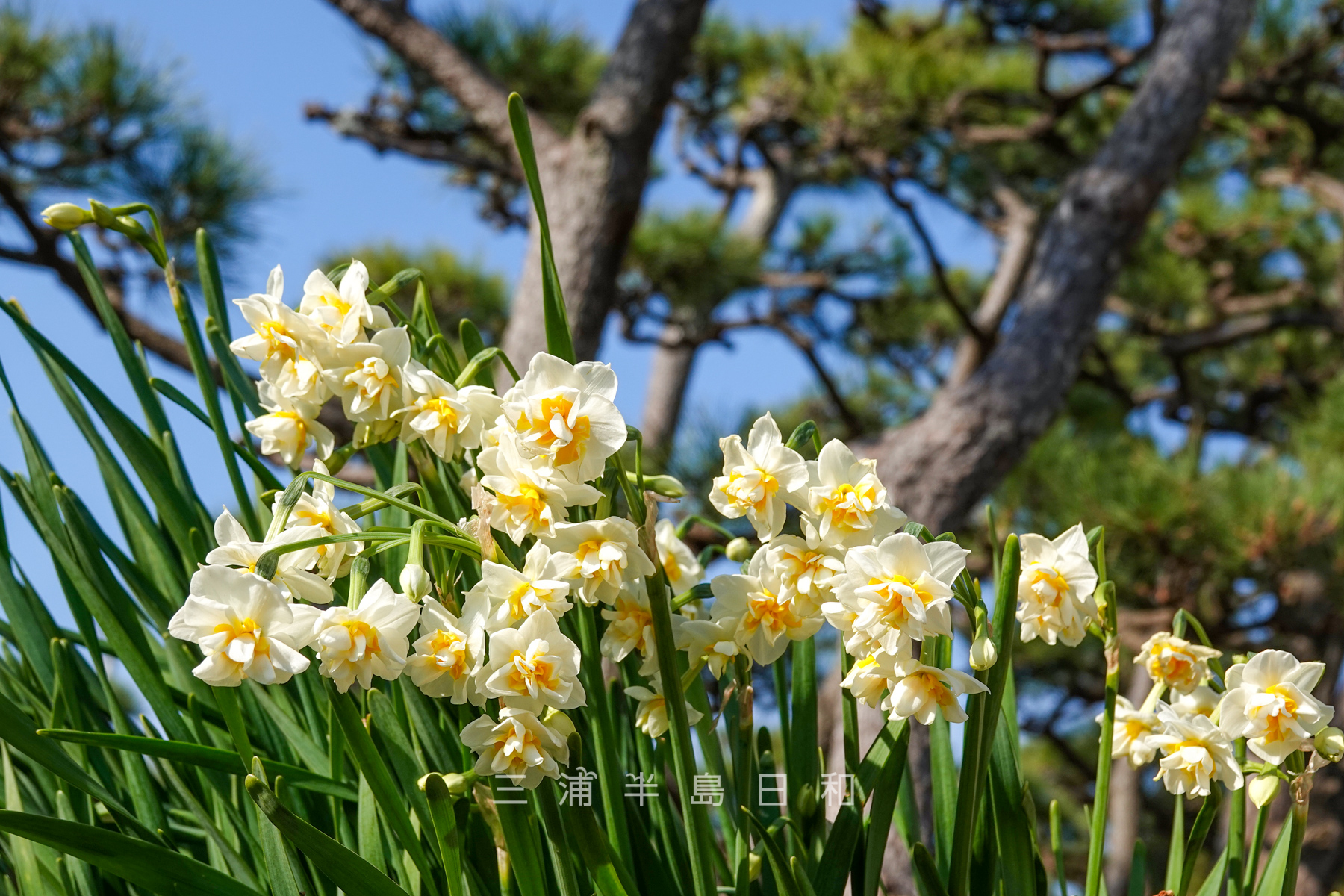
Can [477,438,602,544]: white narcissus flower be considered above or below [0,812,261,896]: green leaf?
above

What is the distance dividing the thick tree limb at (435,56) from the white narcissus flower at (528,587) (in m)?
1.75

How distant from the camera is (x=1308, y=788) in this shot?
21.0 inches

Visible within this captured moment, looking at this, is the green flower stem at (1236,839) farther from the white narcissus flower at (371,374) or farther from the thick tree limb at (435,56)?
the thick tree limb at (435,56)

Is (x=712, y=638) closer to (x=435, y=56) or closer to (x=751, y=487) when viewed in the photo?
(x=751, y=487)

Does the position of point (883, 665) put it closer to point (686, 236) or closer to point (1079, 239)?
point (1079, 239)

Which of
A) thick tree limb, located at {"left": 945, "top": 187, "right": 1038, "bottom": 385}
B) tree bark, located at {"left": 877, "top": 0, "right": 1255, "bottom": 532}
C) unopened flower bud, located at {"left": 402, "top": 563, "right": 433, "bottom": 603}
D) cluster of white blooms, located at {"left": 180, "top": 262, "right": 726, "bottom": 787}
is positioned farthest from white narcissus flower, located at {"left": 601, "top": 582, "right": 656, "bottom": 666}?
thick tree limb, located at {"left": 945, "top": 187, "right": 1038, "bottom": 385}

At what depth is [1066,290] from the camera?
1954mm

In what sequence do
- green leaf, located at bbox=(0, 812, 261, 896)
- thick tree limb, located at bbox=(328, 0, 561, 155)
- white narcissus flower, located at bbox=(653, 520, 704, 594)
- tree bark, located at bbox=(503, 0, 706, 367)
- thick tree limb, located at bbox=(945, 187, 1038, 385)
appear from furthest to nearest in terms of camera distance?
thick tree limb, located at bbox=(945, 187, 1038, 385) < thick tree limb, located at bbox=(328, 0, 561, 155) < tree bark, located at bbox=(503, 0, 706, 367) < white narcissus flower, located at bbox=(653, 520, 704, 594) < green leaf, located at bbox=(0, 812, 261, 896)

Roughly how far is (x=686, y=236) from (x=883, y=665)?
244cm

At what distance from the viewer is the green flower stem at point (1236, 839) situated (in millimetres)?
571

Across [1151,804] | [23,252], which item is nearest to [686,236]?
[23,252]

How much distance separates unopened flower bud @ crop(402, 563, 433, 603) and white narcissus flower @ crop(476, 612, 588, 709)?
0.11 ft

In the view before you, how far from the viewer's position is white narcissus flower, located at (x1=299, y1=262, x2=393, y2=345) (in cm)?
48

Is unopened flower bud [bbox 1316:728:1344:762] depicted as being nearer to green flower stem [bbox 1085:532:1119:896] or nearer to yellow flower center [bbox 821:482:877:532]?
green flower stem [bbox 1085:532:1119:896]
